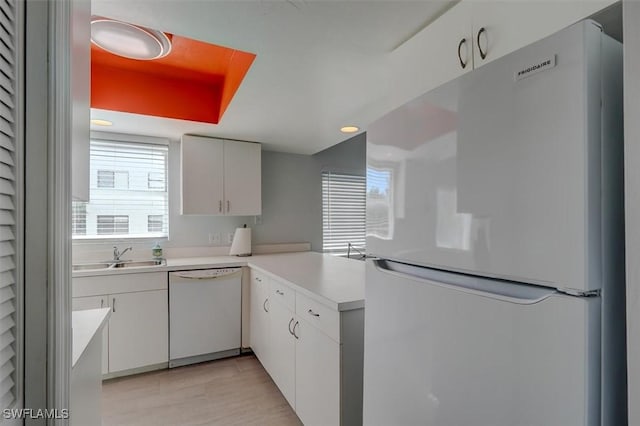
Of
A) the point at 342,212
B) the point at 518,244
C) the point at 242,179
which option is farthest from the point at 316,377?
the point at 342,212

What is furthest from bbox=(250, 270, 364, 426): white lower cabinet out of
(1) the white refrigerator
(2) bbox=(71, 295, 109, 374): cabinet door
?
(2) bbox=(71, 295, 109, 374): cabinet door

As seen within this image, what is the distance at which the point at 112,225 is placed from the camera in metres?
2.94

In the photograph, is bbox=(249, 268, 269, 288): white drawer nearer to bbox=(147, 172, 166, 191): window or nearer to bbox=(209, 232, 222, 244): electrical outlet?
bbox=(209, 232, 222, 244): electrical outlet

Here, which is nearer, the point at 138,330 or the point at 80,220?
the point at 138,330

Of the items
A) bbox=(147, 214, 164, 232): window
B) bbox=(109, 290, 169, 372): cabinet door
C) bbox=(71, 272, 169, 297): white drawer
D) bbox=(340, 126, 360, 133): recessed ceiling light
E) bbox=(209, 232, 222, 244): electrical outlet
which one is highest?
bbox=(340, 126, 360, 133): recessed ceiling light

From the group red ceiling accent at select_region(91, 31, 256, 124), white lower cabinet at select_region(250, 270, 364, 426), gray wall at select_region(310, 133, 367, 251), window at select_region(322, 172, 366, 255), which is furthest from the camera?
window at select_region(322, 172, 366, 255)

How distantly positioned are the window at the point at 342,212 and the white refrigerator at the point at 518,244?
3134 mm

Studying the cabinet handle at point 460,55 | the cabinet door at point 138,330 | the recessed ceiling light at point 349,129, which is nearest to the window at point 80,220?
the cabinet door at point 138,330

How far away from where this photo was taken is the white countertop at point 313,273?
4.98 feet

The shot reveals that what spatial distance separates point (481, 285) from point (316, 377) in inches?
47.0

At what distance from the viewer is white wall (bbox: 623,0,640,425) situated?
1.67 ft

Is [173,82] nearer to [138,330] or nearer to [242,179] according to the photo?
[242,179]

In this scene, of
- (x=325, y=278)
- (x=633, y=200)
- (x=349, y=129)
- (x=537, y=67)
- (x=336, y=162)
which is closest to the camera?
(x=633, y=200)

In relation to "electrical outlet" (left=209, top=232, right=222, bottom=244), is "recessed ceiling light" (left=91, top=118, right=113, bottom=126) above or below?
above
